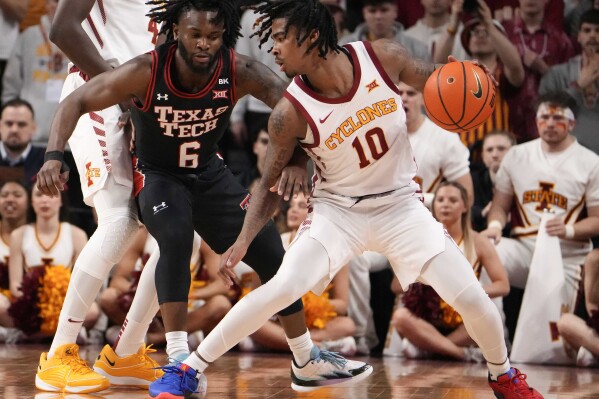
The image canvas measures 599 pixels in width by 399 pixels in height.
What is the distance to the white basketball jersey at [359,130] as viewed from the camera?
4.43 meters

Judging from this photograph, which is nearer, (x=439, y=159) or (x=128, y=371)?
(x=128, y=371)

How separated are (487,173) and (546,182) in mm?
597

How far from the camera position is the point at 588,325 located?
661 cm

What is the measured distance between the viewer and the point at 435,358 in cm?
699

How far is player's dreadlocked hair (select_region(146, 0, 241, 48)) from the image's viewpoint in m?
4.59

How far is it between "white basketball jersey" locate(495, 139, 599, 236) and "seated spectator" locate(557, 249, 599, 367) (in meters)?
0.57

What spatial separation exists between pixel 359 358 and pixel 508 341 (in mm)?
1068

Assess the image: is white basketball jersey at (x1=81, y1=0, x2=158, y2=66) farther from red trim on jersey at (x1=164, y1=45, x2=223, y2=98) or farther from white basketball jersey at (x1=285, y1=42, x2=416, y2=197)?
white basketball jersey at (x1=285, y1=42, x2=416, y2=197)

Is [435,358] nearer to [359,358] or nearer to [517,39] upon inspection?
[359,358]

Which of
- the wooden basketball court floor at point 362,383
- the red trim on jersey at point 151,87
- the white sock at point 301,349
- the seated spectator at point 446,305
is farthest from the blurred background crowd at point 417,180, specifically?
the white sock at point 301,349

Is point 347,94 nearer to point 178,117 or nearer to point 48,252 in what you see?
point 178,117

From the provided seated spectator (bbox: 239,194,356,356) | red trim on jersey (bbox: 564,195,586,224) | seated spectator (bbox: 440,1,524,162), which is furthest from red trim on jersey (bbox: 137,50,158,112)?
seated spectator (bbox: 440,1,524,162)

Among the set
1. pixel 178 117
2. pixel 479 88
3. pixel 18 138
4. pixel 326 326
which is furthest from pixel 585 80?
pixel 18 138

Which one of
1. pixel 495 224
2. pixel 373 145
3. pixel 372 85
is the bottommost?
pixel 495 224
